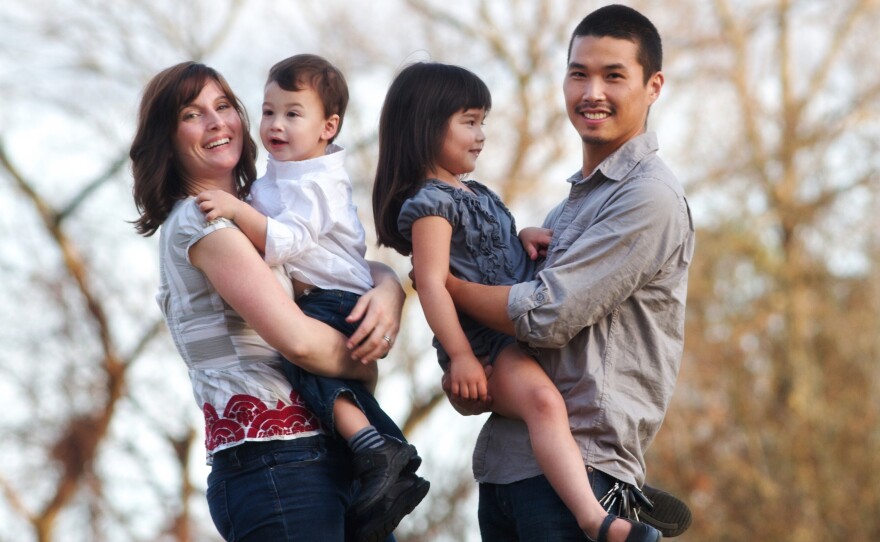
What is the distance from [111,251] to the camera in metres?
11.6

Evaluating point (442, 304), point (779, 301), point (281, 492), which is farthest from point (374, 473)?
point (779, 301)

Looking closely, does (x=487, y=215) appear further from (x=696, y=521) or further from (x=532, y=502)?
(x=696, y=521)

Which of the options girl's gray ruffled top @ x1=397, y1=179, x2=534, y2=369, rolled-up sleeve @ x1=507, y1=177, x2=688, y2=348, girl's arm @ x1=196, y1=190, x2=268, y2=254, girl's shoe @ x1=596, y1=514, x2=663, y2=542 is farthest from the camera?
girl's gray ruffled top @ x1=397, y1=179, x2=534, y2=369

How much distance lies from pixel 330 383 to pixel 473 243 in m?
0.49

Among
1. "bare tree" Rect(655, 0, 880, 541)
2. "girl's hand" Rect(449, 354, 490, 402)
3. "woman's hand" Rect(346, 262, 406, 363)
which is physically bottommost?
"bare tree" Rect(655, 0, 880, 541)

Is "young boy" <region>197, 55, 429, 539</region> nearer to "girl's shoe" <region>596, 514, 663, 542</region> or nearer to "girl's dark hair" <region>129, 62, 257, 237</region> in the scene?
"girl's dark hair" <region>129, 62, 257, 237</region>

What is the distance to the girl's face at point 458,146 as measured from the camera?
3283 millimetres

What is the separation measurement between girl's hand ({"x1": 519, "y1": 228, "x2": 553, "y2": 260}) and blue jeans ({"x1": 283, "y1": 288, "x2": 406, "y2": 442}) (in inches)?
17.0

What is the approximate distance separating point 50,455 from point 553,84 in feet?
18.0

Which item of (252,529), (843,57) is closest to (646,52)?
(252,529)

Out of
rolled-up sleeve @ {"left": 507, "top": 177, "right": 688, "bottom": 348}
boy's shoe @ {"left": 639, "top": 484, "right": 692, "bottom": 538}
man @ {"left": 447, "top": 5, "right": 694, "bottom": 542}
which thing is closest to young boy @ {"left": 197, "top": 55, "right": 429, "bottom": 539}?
man @ {"left": 447, "top": 5, "right": 694, "bottom": 542}

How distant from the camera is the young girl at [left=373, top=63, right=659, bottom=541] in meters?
2.92

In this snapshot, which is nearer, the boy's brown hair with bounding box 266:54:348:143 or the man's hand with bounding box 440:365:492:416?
the man's hand with bounding box 440:365:492:416

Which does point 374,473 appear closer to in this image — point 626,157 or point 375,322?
point 375,322
